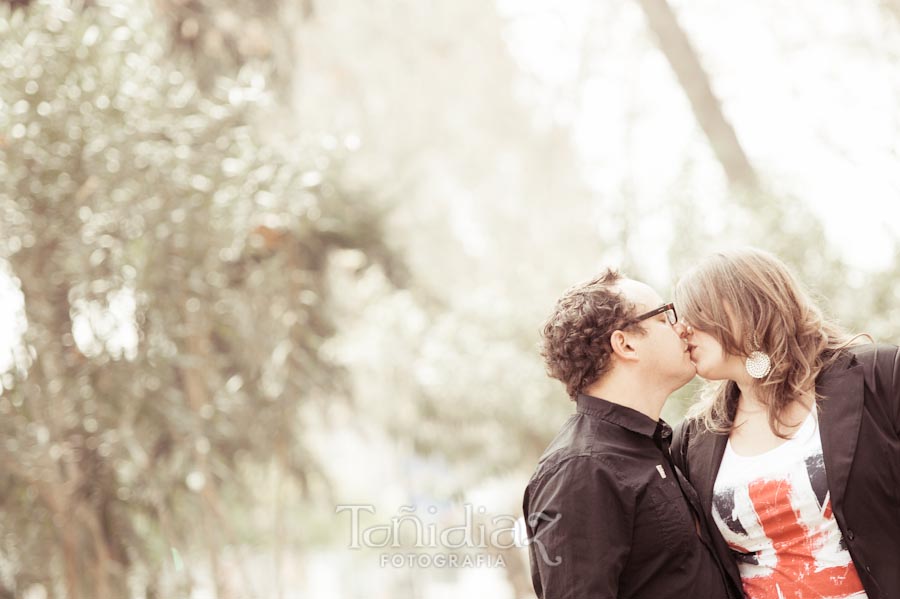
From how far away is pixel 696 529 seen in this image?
2.20 meters

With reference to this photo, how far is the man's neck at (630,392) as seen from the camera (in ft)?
7.36

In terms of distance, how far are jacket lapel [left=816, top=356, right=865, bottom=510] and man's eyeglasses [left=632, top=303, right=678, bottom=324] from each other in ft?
1.26

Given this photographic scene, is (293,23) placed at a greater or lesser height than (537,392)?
greater

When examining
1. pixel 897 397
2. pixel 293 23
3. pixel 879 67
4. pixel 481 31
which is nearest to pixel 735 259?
pixel 897 397

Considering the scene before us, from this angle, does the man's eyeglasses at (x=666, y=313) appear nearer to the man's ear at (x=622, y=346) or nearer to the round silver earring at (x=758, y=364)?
the man's ear at (x=622, y=346)

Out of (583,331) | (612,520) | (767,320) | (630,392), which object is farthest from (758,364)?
(612,520)

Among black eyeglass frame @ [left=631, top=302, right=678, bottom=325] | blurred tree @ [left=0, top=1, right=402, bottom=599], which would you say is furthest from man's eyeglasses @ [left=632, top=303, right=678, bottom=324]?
blurred tree @ [left=0, top=1, right=402, bottom=599]

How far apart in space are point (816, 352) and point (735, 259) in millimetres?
305

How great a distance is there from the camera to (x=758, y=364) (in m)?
2.35

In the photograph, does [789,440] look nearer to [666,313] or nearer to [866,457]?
[866,457]

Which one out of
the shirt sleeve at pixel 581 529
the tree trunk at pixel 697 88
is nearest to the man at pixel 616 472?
the shirt sleeve at pixel 581 529

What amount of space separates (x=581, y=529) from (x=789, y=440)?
2.06ft

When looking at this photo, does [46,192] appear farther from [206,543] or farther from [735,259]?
[735,259]

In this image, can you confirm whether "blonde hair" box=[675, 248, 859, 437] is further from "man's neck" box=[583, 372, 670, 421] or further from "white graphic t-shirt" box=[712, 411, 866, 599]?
"man's neck" box=[583, 372, 670, 421]
